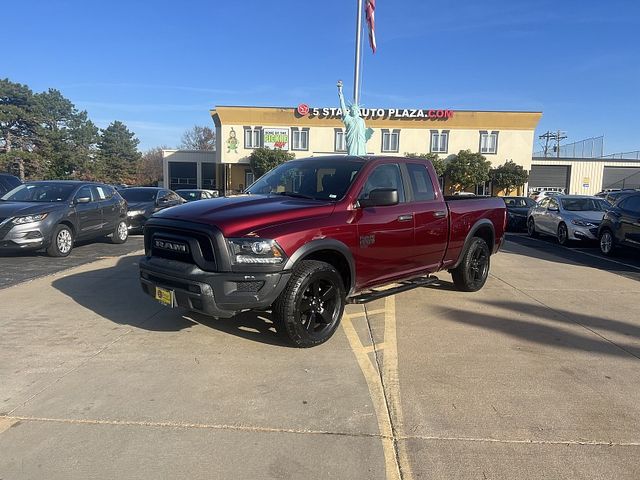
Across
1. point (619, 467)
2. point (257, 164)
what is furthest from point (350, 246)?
point (257, 164)

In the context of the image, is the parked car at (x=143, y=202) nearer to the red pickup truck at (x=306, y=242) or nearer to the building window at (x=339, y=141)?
the red pickup truck at (x=306, y=242)

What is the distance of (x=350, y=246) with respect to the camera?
4773 millimetres

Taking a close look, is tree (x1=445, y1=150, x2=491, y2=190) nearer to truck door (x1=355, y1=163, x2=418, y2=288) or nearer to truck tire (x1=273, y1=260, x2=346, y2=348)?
truck door (x1=355, y1=163, x2=418, y2=288)

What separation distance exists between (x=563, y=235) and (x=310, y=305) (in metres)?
11.9

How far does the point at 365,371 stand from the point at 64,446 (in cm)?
234

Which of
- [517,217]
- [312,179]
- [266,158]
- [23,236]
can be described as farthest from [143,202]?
[266,158]

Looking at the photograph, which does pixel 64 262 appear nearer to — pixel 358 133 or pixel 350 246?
pixel 350 246

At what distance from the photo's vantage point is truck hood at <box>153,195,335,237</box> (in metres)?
4.16

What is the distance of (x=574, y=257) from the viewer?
11.4 meters

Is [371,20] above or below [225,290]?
above

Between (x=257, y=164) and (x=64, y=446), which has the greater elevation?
(x=257, y=164)

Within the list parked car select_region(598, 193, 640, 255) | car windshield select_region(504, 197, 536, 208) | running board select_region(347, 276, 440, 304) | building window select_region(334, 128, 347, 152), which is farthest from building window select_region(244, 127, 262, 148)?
running board select_region(347, 276, 440, 304)

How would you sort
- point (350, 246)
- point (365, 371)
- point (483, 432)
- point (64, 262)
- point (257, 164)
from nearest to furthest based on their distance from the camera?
point (483, 432) < point (365, 371) < point (350, 246) < point (64, 262) < point (257, 164)

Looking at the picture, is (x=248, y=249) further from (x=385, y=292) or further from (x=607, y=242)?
(x=607, y=242)
